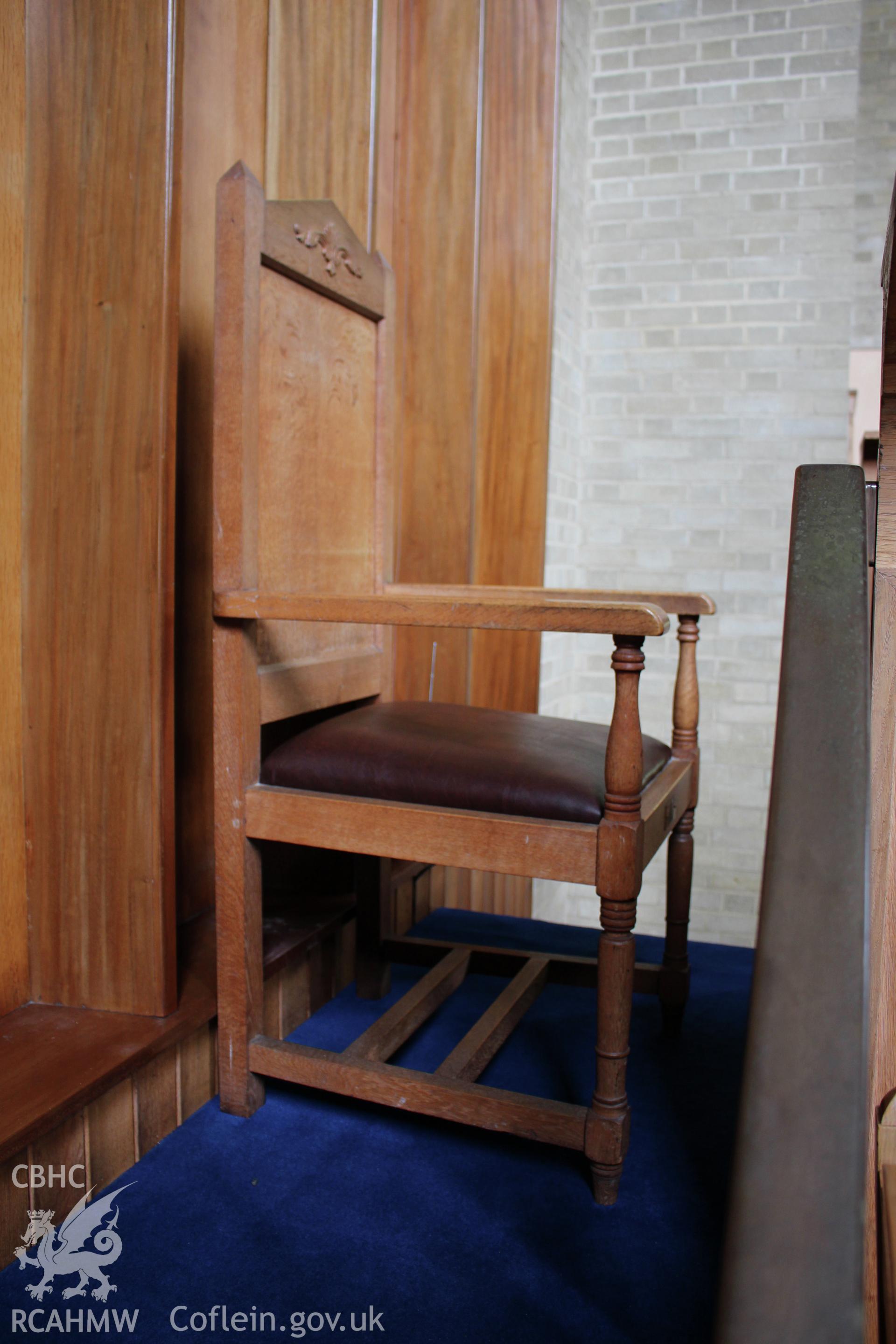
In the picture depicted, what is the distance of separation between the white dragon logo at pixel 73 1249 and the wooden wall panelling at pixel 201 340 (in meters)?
0.68

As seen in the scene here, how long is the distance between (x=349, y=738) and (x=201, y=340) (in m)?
0.79

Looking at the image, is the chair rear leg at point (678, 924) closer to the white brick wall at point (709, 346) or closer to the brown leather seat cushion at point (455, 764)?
the brown leather seat cushion at point (455, 764)

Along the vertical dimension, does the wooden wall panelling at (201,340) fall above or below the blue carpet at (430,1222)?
above

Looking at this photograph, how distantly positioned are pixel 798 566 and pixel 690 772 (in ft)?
3.96

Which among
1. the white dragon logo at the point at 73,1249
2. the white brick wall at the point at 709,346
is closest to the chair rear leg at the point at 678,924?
the white dragon logo at the point at 73,1249

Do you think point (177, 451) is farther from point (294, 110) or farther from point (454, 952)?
point (454, 952)

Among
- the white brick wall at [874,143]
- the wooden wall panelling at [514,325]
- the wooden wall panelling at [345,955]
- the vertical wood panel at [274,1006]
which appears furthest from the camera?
the white brick wall at [874,143]

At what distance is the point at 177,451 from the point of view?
174cm

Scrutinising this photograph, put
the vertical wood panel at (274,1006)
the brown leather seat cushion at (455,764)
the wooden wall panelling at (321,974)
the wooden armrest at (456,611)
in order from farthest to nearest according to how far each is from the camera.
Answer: the wooden wall panelling at (321,974) → the vertical wood panel at (274,1006) → the brown leather seat cushion at (455,764) → the wooden armrest at (456,611)

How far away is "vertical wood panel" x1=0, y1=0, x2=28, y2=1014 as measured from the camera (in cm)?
138

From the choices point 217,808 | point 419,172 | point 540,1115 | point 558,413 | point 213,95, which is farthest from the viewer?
point 558,413

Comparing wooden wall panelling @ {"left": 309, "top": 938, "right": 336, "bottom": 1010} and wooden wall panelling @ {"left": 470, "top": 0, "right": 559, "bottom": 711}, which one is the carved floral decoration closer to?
wooden wall panelling @ {"left": 470, "top": 0, "right": 559, "bottom": 711}

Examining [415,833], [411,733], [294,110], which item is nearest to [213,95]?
[294,110]

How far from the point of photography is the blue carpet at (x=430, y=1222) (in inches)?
42.6
